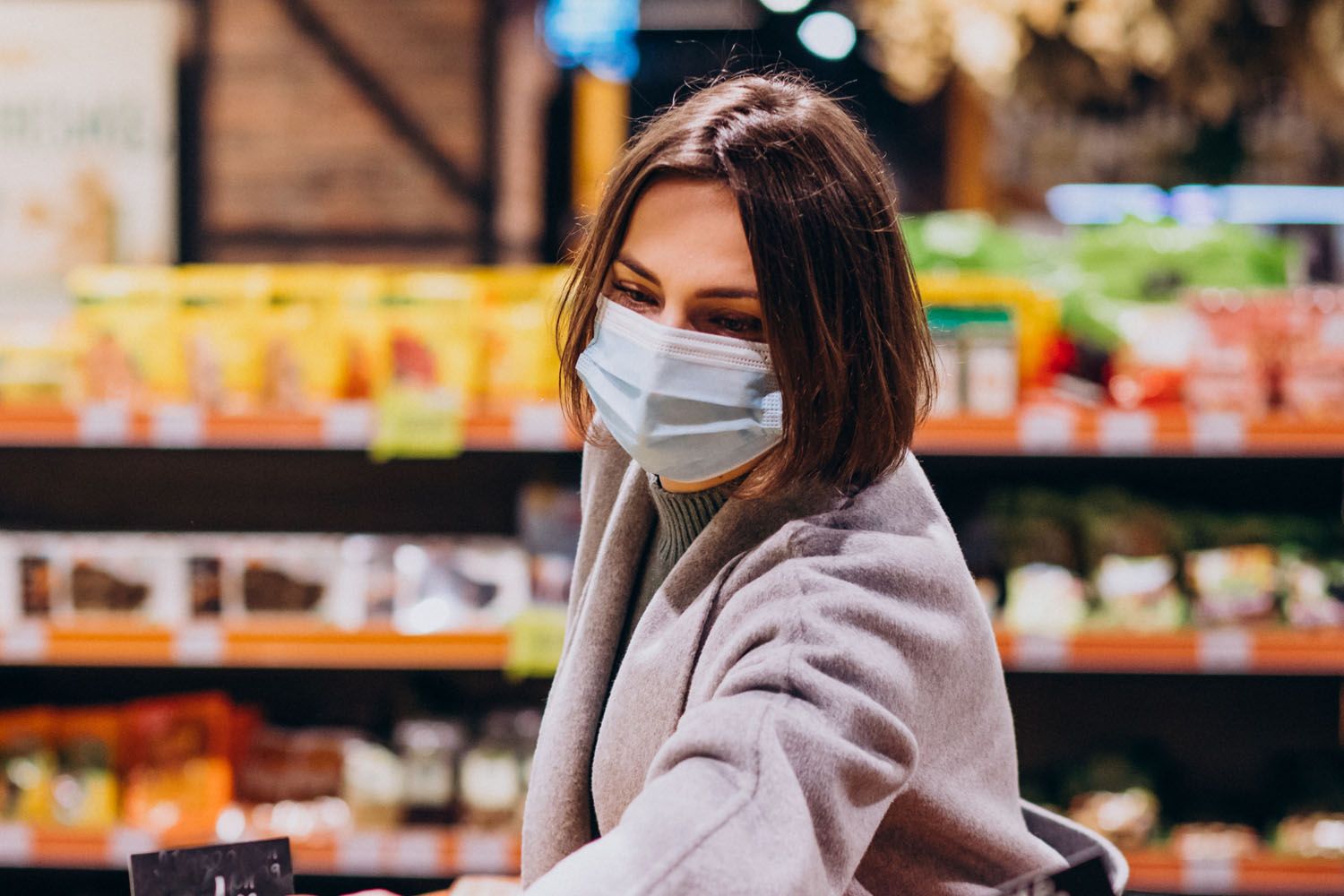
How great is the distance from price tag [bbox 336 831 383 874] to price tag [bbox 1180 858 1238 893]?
5.23ft

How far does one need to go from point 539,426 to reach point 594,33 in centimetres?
193

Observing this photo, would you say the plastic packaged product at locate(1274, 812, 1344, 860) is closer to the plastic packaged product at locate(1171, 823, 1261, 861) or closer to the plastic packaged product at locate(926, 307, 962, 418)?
the plastic packaged product at locate(1171, 823, 1261, 861)

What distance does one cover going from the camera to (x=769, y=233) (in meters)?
0.91

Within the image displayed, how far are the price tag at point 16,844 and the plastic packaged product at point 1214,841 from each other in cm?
231

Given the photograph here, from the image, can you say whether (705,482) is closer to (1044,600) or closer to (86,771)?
(1044,600)

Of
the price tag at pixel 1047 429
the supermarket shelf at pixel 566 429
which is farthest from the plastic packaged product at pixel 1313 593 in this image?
the price tag at pixel 1047 429

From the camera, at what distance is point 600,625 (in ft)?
3.78

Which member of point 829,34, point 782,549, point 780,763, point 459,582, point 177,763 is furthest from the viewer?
point 829,34

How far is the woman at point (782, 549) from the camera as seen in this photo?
2.54 feet

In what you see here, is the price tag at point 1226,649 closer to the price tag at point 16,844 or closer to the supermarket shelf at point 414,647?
the supermarket shelf at point 414,647

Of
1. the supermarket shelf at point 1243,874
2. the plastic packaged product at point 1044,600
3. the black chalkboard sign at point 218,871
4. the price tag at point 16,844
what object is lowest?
the price tag at point 16,844

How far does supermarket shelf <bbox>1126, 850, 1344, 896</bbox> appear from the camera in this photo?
2482mm

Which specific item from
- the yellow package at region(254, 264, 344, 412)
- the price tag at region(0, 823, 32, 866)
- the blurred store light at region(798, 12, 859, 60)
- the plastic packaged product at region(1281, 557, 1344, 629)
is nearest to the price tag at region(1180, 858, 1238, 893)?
the plastic packaged product at region(1281, 557, 1344, 629)

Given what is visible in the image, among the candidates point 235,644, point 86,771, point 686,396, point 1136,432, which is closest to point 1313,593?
point 1136,432
